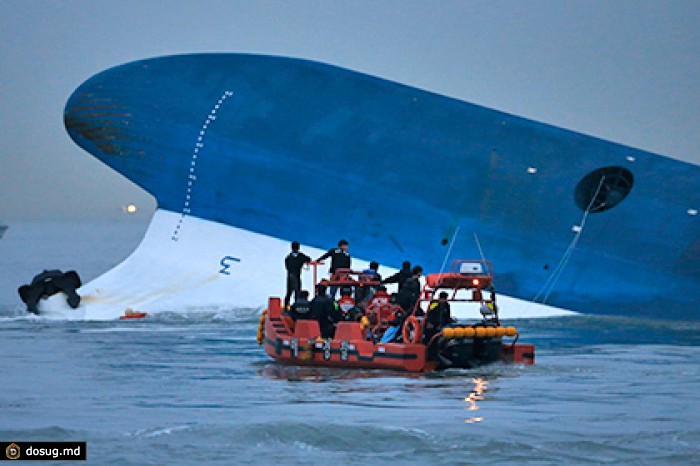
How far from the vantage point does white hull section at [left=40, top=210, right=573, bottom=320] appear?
27.6m

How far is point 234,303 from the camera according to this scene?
27.8 meters

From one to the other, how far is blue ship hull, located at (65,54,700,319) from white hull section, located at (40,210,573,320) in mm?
346

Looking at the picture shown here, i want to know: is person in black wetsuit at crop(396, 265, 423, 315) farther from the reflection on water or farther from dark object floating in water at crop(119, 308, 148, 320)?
dark object floating in water at crop(119, 308, 148, 320)

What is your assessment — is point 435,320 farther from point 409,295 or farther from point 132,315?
point 132,315

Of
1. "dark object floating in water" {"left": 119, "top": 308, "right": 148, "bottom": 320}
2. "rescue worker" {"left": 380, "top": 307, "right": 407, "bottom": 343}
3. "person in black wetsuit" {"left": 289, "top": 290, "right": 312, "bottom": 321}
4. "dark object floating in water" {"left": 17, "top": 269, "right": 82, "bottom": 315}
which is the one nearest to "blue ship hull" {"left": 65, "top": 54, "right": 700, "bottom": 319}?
"dark object floating in water" {"left": 119, "top": 308, "right": 148, "bottom": 320}

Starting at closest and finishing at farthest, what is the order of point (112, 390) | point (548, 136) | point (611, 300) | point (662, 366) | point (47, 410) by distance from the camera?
point (47, 410)
point (112, 390)
point (662, 366)
point (611, 300)
point (548, 136)

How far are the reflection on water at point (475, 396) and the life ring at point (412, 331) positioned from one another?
0.99 metres

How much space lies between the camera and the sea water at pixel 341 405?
36.5 feet

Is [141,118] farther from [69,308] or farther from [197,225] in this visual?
[69,308]

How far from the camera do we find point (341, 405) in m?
13.9

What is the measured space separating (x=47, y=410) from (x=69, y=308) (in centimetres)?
1412

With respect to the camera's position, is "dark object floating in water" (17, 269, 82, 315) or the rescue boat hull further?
"dark object floating in water" (17, 269, 82, 315)

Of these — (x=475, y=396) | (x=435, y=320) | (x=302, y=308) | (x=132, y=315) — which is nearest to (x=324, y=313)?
(x=302, y=308)

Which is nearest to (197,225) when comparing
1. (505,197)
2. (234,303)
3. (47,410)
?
(234,303)
